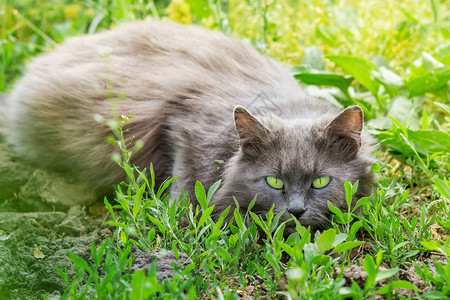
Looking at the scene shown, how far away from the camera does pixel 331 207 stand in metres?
2.58

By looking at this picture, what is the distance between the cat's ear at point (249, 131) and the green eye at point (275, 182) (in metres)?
0.21

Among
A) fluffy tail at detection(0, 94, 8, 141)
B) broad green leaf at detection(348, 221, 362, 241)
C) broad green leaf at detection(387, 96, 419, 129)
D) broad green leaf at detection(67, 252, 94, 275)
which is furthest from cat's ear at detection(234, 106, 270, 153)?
fluffy tail at detection(0, 94, 8, 141)

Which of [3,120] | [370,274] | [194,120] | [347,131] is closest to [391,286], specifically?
[370,274]

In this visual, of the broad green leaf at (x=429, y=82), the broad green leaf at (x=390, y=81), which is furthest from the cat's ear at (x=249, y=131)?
the broad green leaf at (x=429, y=82)

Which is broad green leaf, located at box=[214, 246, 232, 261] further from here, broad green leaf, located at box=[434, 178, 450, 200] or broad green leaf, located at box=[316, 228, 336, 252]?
broad green leaf, located at box=[434, 178, 450, 200]

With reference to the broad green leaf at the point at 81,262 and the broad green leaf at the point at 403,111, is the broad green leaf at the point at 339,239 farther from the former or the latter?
the broad green leaf at the point at 403,111

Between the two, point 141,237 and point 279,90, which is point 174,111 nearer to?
point 279,90

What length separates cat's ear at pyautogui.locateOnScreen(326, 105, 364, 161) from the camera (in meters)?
2.85

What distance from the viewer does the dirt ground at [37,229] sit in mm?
2516

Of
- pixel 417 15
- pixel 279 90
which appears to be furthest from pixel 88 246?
pixel 417 15

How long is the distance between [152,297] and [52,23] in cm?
507

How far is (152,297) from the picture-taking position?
2.14 metres

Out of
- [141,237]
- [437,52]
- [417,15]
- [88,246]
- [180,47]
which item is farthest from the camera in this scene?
[417,15]

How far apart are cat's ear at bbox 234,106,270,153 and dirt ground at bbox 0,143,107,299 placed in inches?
38.9
